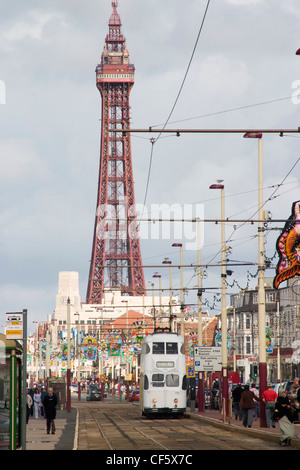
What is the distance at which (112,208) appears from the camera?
531ft

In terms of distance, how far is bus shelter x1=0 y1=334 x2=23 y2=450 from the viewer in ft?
70.1

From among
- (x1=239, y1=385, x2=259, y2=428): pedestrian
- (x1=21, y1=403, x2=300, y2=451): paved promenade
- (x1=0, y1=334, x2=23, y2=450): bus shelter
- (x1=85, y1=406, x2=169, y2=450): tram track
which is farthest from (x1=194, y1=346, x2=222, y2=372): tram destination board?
(x1=0, y1=334, x2=23, y2=450): bus shelter

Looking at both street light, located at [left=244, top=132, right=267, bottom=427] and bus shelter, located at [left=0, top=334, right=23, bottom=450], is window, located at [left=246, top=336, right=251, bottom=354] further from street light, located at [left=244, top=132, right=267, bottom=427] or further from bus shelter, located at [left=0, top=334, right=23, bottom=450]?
bus shelter, located at [left=0, top=334, right=23, bottom=450]

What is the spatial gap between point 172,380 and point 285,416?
22268 mm

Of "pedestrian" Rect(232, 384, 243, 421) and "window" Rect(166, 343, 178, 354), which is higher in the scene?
"window" Rect(166, 343, 178, 354)

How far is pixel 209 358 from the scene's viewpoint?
145 ft

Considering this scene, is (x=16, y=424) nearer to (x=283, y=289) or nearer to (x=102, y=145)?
(x=283, y=289)

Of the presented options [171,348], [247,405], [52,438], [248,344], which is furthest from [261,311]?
[248,344]

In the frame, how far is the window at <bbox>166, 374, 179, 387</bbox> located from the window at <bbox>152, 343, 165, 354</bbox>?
47.6 inches

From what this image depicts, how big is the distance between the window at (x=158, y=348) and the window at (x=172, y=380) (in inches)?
47.6

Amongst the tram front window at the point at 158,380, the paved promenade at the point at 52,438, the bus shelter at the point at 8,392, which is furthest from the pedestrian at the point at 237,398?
the bus shelter at the point at 8,392

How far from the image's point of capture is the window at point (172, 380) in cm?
4881

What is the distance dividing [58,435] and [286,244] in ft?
33.8
